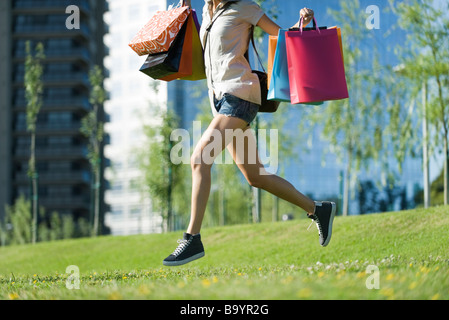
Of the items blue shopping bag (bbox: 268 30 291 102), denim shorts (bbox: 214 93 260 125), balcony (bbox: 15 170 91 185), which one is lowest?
balcony (bbox: 15 170 91 185)

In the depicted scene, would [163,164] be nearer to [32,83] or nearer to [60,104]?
[32,83]

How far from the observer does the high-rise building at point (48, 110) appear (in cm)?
6531


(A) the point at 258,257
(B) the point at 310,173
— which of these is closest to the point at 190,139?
(A) the point at 258,257

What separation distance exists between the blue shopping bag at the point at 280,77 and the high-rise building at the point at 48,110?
62.1m

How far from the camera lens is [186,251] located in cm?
473

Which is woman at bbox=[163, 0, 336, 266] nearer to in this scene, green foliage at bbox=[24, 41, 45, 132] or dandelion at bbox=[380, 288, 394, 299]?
dandelion at bbox=[380, 288, 394, 299]

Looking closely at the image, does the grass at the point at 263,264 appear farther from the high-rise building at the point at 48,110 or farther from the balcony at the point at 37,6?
the balcony at the point at 37,6

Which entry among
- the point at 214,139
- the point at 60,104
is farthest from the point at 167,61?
Answer: the point at 60,104

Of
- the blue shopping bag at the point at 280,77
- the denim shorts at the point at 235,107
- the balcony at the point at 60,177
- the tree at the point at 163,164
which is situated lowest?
the balcony at the point at 60,177

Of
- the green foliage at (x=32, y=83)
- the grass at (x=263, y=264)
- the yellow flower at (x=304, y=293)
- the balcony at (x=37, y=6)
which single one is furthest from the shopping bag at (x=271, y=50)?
the balcony at (x=37, y=6)

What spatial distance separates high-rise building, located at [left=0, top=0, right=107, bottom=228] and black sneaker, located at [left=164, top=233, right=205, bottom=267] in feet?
204

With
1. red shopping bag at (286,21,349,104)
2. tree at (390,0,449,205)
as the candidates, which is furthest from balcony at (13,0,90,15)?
red shopping bag at (286,21,349,104)

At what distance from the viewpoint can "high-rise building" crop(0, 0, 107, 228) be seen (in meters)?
65.3

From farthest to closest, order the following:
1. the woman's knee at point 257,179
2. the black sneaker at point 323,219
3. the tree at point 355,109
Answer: the tree at point 355,109 → the black sneaker at point 323,219 → the woman's knee at point 257,179
